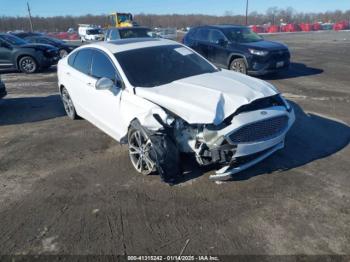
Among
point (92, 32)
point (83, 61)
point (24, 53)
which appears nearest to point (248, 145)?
point (83, 61)

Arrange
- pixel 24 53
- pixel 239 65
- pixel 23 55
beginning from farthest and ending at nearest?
pixel 23 55
pixel 24 53
pixel 239 65

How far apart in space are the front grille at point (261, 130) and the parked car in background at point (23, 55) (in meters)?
12.4

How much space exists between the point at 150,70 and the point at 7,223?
9.23 feet

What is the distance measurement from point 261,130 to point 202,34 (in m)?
8.89

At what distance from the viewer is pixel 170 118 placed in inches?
150

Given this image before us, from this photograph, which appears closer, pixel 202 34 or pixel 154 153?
pixel 154 153

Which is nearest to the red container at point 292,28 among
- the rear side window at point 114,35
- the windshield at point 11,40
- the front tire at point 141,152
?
the rear side window at point 114,35

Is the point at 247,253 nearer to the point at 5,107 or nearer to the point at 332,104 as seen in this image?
the point at 332,104

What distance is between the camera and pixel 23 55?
1345 cm

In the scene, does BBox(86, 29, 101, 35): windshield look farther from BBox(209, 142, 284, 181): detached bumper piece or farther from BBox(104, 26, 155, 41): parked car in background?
BBox(209, 142, 284, 181): detached bumper piece

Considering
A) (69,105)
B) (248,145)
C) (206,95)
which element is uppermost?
(206,95)

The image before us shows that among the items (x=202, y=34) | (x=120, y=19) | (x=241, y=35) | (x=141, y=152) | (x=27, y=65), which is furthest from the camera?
(x=120, y=19)

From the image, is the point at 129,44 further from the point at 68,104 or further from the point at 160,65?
the point at 68,104

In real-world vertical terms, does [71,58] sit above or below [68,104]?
above
